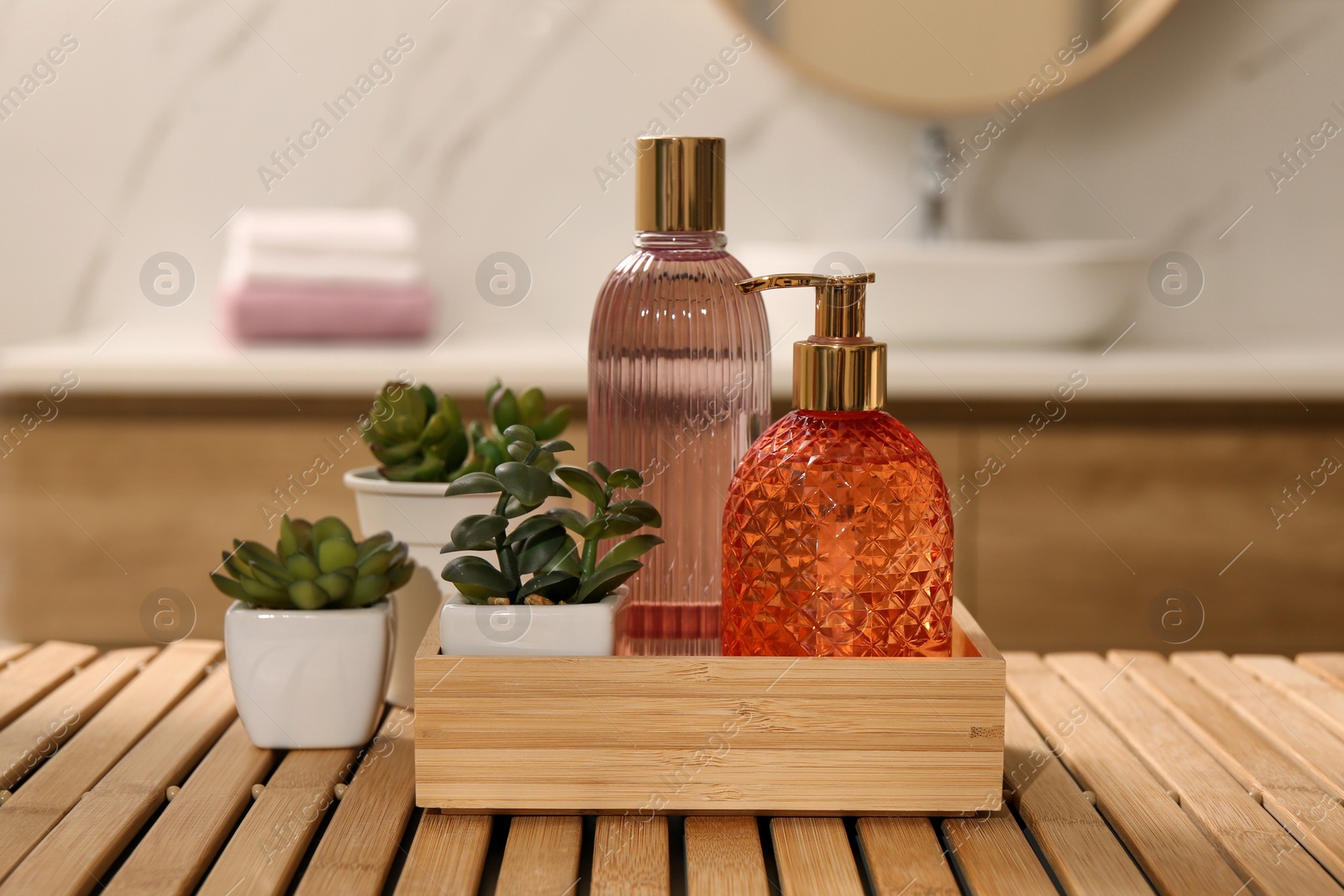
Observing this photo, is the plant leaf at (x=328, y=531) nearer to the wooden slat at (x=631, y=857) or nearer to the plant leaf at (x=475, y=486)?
the plant leaf at (x=475, y=486)

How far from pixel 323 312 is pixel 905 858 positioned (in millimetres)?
1290

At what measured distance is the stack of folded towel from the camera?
1621 mm

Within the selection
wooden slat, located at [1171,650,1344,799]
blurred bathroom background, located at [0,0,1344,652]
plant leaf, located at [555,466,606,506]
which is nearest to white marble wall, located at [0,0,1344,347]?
blurred bathroom background, located at [0,0,1344,652]

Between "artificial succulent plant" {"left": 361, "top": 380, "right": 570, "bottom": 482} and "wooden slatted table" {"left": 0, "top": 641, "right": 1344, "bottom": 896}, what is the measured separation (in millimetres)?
156

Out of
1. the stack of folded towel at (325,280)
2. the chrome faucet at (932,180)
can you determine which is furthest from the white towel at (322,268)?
the chrome faucet at (932,180)

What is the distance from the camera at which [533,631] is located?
1.88 feet

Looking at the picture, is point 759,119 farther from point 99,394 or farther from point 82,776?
point 82,776

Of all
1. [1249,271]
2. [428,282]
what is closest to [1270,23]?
[1249,271]

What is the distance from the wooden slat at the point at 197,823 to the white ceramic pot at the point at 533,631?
0.43ft

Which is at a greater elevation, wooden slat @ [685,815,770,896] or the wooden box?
the wooden box

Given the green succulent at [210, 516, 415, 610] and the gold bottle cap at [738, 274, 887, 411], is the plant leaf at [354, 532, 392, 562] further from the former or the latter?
the gold bottle cap at [738, 274, 887, 411]

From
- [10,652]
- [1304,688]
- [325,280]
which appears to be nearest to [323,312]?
[325,280]

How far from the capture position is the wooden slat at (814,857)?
50cm

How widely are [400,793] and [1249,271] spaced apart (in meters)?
1.68
